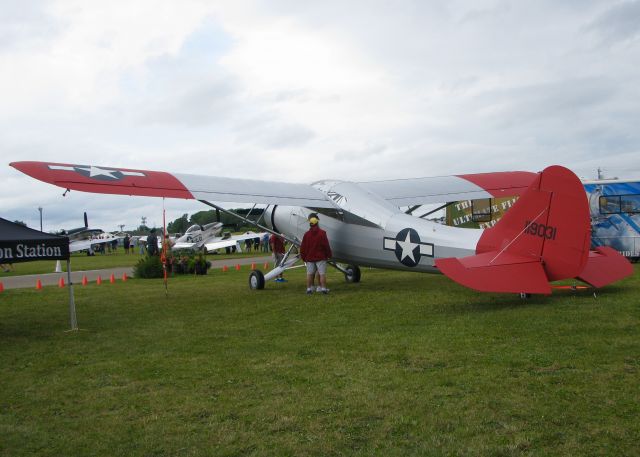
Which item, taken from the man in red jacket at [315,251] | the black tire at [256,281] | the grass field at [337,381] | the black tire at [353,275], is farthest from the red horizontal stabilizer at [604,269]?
the black tire at [256,281]

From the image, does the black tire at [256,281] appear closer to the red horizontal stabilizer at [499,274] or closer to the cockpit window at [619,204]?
the red horizontal stabilizer at [499,274]

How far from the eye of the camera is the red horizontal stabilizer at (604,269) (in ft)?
29.0

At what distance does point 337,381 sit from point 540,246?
4.28 m

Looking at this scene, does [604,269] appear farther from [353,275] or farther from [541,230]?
[353,275]

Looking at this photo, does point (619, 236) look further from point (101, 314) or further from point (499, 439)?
point (499, 439)

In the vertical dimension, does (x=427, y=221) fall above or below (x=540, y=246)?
above

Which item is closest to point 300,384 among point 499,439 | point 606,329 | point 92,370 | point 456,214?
point 499,439

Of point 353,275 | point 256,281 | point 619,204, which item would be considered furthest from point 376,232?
point 619,204

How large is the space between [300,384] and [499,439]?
1871 millimetres

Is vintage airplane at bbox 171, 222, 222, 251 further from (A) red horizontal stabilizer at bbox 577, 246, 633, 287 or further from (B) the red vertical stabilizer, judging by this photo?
(B) the red vertical stabilizer

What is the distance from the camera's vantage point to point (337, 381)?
16.2 feet

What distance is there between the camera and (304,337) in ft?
23.0

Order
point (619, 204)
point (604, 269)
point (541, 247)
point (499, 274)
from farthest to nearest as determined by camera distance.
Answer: point (619, 204)
point (604, 269)
point (541, 247)
point (499, 274)

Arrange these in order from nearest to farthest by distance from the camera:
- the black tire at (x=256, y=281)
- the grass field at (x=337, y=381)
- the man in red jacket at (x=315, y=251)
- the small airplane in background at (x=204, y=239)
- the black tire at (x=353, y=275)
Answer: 1. the grass field at (x=337, y=381)
2. the man in red jacket at (x=315, y=251)
3. the black tire at (x=256, y=281)
4. the black tire at (x=353, y=275)
5. the small airplane in background at (x=204, y=239)
